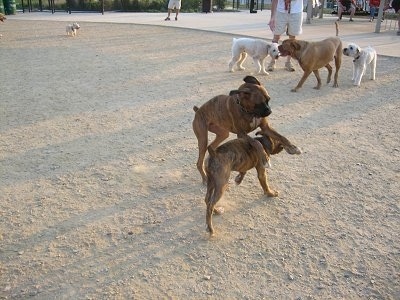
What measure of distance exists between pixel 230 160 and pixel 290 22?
20.6ft

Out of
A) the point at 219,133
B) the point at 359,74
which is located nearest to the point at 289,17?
the point at 359,74

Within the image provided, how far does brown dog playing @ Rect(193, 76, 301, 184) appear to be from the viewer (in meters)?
3.37

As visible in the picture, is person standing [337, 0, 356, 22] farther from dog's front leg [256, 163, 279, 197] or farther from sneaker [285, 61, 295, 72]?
dog's front leg [256, 163, 279, 197]

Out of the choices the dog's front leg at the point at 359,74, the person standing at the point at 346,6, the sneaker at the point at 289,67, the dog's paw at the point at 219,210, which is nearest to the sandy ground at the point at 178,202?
the dog's paw at the point at 219,210

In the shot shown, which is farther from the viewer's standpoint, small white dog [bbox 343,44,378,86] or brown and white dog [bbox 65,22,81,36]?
brown and white dog [bbox 65,22,81,36]

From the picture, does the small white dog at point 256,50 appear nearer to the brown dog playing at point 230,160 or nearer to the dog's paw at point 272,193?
the dog's paw at point 272,193

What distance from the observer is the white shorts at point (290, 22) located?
856cm

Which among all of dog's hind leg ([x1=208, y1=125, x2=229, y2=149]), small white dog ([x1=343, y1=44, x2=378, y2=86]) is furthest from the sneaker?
dog's hind leg ([x1=208, y1=125, x2=229, y2=149])

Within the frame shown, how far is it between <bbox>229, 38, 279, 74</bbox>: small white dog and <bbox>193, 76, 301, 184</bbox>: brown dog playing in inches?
195

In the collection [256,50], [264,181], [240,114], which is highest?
[256,50]

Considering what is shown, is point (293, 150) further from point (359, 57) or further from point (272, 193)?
point (359, 57)

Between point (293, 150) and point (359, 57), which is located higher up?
point (359, 57)

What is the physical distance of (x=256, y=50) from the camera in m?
8.55

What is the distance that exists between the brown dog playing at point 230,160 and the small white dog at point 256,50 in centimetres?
526
